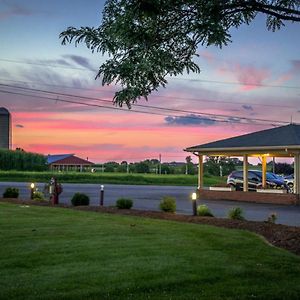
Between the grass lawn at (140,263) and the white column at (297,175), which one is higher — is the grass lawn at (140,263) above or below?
below

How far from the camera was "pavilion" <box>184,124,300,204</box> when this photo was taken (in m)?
28.0

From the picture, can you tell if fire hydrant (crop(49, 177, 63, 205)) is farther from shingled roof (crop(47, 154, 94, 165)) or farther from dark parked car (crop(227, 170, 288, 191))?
shingled roof (crop(47, 154, 94, 165))

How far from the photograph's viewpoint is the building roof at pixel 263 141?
93.0 feet

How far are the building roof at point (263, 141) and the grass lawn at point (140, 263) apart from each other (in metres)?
15.0

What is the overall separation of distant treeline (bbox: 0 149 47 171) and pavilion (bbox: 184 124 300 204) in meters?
54.4

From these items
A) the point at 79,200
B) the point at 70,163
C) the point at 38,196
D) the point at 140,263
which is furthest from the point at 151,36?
the point at 70,163

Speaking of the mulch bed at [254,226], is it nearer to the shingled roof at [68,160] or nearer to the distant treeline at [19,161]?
the distant treeline at [19,161]

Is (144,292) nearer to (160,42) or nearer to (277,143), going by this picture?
(160,42)

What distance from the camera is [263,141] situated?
29812mm

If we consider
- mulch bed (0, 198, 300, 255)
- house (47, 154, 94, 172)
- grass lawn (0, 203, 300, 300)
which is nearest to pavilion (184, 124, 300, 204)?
mulch bed (0, 198, 300, 255)

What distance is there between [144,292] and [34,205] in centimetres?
1444

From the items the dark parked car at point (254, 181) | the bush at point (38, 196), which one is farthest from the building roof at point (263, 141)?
the bush at point (38, 196)

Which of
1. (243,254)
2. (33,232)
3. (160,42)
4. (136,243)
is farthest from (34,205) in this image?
(160,42)

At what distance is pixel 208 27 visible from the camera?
819 cm
